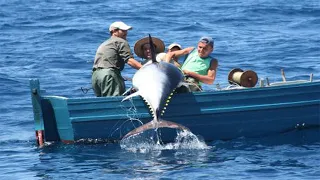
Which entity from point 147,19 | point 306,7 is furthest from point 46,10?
point 306,7

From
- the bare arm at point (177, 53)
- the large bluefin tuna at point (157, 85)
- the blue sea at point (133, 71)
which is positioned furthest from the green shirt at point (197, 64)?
the blue sea at point (133, 71)

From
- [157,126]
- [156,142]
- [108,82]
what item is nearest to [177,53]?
[108,82]

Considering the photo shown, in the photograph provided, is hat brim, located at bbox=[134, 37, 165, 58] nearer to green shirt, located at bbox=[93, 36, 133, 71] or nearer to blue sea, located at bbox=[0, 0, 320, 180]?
green shirt, located at bbox=[93, 36, 133, 71]

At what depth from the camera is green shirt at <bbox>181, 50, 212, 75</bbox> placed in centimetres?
1523

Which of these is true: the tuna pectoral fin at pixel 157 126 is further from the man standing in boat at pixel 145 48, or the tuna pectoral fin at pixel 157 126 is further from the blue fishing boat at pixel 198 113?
the man standing in boat at pixel 145 48

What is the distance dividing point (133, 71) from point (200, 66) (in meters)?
8.05

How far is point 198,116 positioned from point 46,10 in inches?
801

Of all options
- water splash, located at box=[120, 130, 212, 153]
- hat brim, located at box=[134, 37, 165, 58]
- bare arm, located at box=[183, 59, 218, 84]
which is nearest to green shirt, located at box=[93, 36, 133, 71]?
hat brim, located at box=[134, 37, 165, 58]

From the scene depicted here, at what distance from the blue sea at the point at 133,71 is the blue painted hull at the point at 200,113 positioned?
0.20 m

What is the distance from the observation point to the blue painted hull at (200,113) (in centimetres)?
1482

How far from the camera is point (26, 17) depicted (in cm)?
3253

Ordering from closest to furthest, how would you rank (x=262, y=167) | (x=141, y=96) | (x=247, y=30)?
1. (x=262, y=167)
2. (x=141, y=96)
3. (x=247, y=30)

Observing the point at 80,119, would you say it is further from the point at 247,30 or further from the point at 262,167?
the point at 247,30

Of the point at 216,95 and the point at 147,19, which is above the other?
the point at 147,19
